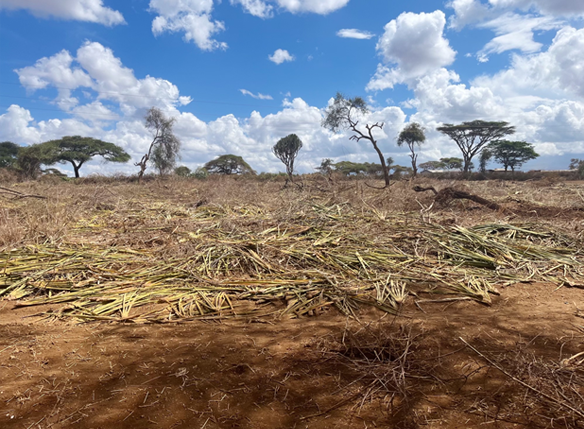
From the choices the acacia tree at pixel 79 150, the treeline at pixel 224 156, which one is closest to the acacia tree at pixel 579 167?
the treeline at pixel 224 156

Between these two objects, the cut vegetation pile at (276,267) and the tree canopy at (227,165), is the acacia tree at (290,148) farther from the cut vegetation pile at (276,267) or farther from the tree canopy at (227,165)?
the cut vegetation pile at (276,267)

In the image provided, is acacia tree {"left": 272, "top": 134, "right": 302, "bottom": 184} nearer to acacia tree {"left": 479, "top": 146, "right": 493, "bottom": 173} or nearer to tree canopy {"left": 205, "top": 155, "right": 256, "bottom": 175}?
tree canopy {"left": 205, "top": 155, "right": 256, "bottom": 175}

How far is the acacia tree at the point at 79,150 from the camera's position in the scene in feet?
81.1

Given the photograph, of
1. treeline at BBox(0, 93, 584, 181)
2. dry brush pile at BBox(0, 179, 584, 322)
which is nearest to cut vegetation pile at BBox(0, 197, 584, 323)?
dry brush pile at BBox(0, 179, 584, 322)

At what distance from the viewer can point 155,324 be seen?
260 centimetres

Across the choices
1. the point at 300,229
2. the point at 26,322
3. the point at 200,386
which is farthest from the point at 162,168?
the point at 200,386

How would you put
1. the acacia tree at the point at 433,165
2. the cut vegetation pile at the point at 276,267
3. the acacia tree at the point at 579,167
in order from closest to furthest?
the cut vegetation pile at the point at 276,267, the acacia tree at the point at 579,167, the acacia tree at the point at 433,165

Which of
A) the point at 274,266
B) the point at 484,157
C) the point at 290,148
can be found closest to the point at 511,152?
the point at 484,157

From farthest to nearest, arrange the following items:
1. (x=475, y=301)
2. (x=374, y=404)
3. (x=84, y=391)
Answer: (x=475, y=301), (x=84, y=391), (x=374, y=404)

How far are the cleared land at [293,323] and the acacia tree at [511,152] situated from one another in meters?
26.9

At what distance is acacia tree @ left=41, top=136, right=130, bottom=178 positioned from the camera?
81.1 feet

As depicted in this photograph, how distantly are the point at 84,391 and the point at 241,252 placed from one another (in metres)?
2.31

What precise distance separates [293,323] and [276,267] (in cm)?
117

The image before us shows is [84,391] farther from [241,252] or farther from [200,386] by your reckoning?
[241,252]
